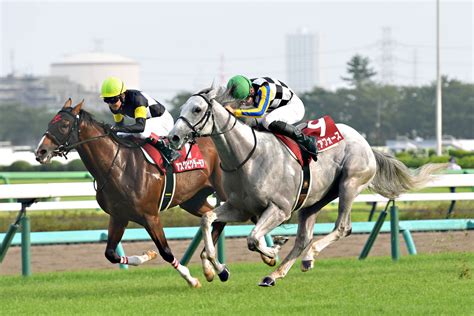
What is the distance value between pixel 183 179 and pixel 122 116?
714mm

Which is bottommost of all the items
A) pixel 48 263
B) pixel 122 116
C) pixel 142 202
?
pixel 48 263

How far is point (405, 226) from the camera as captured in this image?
37.5 feet

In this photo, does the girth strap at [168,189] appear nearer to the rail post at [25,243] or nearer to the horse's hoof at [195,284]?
the horse's hoof at [195,284]

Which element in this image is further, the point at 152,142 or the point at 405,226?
the point at 405,226

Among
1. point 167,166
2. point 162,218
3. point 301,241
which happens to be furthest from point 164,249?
point 162,218

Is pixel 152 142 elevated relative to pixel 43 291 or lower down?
elevated

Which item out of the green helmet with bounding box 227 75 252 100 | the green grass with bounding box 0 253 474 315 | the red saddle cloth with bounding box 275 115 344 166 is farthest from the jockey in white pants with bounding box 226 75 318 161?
the green grass with bounding box 0 253 474 315

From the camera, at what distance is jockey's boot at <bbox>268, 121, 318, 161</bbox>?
8.28 m

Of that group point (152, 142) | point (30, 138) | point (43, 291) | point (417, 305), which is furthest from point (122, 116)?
point (30, 138)

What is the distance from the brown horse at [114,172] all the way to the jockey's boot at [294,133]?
2.94 ft

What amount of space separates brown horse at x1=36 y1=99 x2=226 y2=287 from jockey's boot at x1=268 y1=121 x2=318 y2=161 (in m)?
0.90

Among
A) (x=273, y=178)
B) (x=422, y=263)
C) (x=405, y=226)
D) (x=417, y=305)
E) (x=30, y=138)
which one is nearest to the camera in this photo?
(x=417, y=305)

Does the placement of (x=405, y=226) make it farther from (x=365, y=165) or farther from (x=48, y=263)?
(x=48, y=263)

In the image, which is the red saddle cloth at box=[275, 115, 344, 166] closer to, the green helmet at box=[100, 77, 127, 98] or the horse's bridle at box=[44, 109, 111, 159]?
the green helmet at box=[100, 77, 127, 98]
